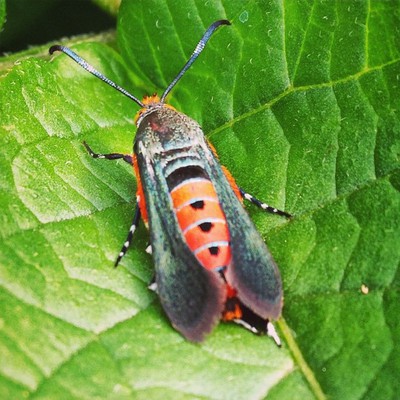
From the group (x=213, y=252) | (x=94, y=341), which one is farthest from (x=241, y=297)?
(x=94, y=341)

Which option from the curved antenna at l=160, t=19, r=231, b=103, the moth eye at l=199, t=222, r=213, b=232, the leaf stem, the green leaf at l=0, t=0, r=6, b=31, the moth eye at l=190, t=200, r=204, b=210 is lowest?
the leaf stem

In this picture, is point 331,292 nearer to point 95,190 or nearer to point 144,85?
point 95,190

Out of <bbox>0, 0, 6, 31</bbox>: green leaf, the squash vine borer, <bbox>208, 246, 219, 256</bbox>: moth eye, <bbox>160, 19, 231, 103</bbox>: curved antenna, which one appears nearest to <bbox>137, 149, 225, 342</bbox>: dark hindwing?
the squash vine borer

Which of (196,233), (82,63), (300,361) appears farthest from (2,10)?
(300,361)

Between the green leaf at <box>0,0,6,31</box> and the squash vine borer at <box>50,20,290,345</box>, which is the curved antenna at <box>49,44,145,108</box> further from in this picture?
the green leaf at <box>0,0,6,31</box>

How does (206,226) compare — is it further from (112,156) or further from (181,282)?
(112,156)

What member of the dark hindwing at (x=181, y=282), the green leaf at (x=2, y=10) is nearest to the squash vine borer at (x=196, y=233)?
the dark hindwing at (x=181, y=282)
